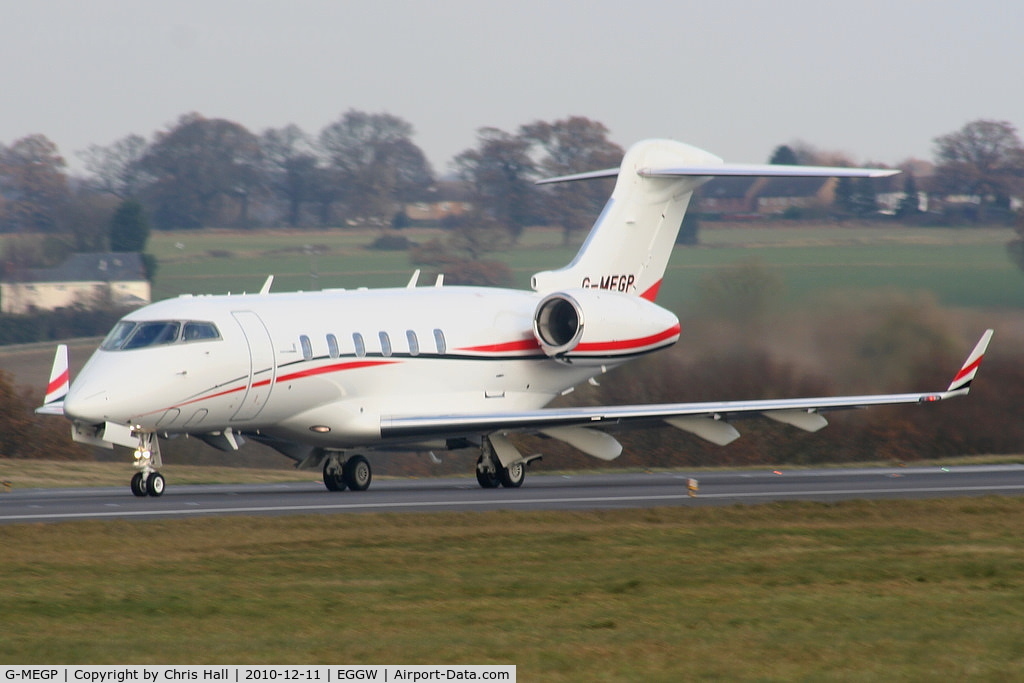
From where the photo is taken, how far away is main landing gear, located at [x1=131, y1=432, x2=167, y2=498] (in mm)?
23609

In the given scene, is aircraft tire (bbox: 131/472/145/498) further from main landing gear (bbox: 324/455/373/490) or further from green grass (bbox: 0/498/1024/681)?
green grass (bbox: 0/498/1024/681)

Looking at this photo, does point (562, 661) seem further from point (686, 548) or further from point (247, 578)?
point (686, 548)

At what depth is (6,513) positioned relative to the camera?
21.4m

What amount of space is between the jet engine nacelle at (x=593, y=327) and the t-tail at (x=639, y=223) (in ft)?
5.20

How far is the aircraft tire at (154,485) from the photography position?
78.2ft

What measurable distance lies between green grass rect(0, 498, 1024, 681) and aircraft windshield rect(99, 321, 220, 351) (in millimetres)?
5052

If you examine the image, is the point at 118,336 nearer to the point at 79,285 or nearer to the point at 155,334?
the point at 155,334

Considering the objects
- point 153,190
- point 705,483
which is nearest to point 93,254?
point 153,190

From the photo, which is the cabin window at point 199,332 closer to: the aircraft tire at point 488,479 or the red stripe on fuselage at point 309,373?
the red stripe on fuselage at point 309,373

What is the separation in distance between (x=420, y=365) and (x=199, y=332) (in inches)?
178

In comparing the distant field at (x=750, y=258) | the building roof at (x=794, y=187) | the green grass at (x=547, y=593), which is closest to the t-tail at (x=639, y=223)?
the distant field at (x=750, y=258)

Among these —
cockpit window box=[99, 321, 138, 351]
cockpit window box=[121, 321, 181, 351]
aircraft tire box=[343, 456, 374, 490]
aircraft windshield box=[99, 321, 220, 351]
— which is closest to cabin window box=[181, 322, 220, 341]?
aircraft windshield box=[99, 321, 220, 351]

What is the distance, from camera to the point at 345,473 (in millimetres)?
26891

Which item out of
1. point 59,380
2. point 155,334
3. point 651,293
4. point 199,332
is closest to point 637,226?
point 651,293
